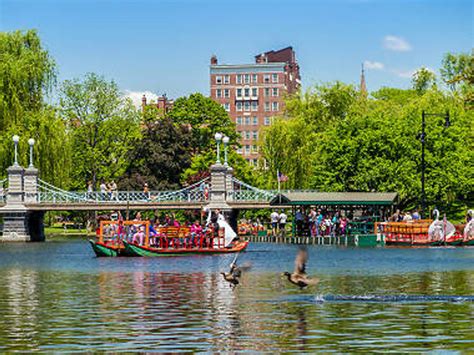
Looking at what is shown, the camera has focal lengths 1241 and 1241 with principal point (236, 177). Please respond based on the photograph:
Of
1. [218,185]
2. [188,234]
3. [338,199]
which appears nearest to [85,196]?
[218,185]

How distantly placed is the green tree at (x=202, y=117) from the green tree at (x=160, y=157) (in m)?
15.6

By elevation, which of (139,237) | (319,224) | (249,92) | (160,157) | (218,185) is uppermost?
(249,92)

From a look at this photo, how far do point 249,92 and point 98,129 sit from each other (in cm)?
7820

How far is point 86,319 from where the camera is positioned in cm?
2730

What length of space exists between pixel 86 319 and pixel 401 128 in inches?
2729

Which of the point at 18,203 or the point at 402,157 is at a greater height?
the point at 402,157

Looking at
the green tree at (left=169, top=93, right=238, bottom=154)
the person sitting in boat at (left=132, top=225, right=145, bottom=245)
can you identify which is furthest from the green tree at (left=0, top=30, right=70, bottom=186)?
the green tree at (left=169, top=93, right=238, bottom=154)

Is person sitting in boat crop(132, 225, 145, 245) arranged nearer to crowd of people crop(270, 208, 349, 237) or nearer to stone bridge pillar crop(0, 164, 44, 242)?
crowd of people crop(270, 208, 349, 237)

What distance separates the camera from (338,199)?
7925 cm

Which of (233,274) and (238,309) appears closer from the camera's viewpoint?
(238,309)

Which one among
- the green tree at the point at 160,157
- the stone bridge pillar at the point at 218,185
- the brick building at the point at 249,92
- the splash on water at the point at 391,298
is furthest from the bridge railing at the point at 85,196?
the brick building at the point at 249,92

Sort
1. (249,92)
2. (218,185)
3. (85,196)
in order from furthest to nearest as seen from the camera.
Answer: (249,92) → (85,196) → (218,185)

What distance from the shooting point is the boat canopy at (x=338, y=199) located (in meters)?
78.5

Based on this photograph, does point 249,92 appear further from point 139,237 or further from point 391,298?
point 391,298
